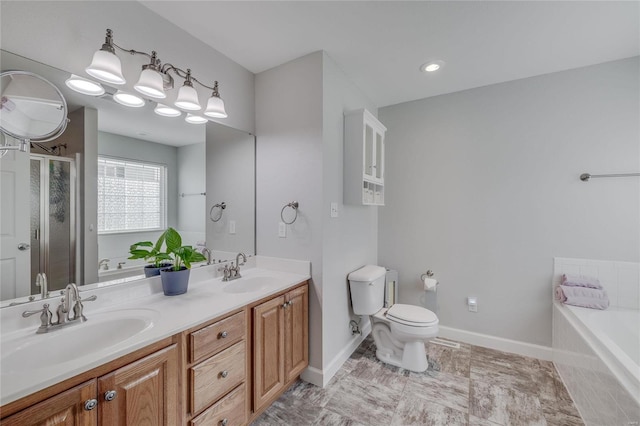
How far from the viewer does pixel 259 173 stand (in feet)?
7.44

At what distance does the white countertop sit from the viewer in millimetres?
802

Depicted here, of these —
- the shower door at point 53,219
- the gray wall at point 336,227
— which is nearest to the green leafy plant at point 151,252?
the shower door at point 53,219

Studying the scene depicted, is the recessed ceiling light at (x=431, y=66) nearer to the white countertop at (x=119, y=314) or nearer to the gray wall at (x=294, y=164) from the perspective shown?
the gray wall at (x=294, y=164)

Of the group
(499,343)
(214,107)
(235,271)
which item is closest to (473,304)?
(499,343)

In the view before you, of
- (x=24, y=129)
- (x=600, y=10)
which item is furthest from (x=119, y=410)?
(x=600, y=10)

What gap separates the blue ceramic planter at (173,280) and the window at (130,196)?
0.35 m

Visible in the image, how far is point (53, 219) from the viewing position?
4.16 feet

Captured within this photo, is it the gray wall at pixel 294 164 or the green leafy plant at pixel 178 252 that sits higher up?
the gray wall at pixel 294 164

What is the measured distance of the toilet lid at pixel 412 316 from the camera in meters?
2.13

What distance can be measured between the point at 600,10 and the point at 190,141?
275 centimetres

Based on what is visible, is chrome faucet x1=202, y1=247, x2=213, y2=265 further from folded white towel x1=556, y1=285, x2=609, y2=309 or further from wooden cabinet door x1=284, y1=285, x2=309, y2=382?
folded white towel x1=556, y1=285, x2=609, y2=309

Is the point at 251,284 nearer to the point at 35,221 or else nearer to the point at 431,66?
the point at 35,221

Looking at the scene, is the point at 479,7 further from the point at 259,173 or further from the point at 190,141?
the point at 190,141

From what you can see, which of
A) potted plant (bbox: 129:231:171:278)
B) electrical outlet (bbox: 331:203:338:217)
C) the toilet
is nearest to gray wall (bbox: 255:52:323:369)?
electrical outlet (bbox: 331:203:338:217)
